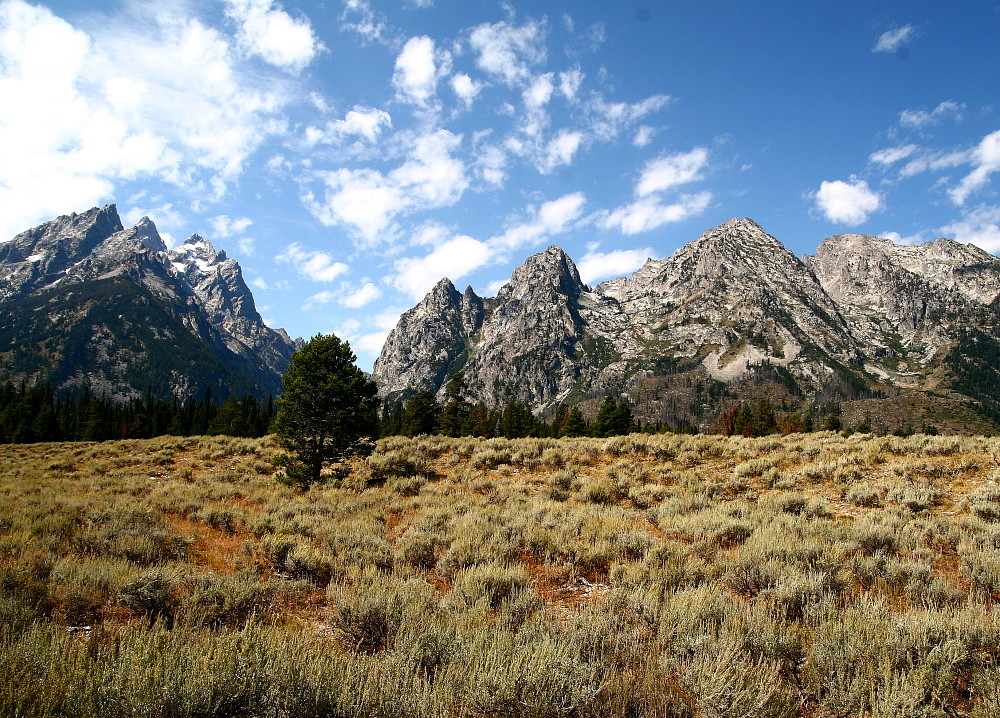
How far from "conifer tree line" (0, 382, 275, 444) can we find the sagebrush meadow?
206 feet

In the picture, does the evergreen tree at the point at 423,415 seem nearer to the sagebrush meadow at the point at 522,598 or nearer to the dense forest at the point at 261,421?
the dense forest at the point at 261,421

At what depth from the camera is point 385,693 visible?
3.65 m

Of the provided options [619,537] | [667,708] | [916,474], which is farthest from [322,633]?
[916,474]

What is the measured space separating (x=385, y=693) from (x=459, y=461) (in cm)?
1784

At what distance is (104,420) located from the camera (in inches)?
3019

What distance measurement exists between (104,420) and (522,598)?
3866 inches

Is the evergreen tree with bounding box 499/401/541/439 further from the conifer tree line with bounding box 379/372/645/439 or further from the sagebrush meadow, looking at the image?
the sagebrush meadow

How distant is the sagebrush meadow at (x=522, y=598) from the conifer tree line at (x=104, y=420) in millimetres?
62732

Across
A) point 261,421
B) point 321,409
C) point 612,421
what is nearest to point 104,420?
point 261,421

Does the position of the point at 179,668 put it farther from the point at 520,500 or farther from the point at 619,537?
the point at 520,500

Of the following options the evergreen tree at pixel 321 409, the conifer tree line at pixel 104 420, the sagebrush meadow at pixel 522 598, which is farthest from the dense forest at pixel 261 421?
the sagebrush meadow at pixel 522 598

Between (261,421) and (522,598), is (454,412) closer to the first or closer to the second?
(261,421)

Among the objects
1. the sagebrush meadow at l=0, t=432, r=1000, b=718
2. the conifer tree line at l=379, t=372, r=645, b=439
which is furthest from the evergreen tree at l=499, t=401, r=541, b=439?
the sagebrush meadow at l=0, t=432, r=1000, b=718

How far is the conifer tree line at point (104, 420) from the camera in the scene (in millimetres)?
65000
